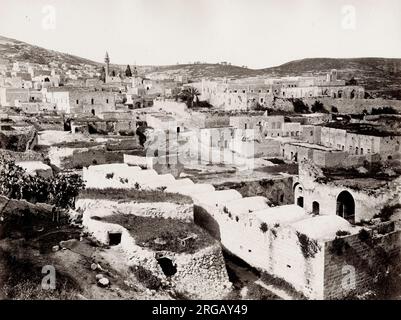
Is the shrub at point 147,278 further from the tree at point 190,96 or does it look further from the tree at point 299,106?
the tree at point 299,106

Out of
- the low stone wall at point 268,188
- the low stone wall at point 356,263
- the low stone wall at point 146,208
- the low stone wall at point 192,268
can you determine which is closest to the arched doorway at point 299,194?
the low stone wall at point 268,188

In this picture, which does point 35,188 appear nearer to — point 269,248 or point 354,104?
point 269,248

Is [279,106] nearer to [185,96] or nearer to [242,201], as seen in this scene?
[185,96]

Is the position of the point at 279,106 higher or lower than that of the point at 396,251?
higher

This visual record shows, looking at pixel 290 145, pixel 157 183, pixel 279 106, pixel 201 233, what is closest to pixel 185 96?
pixel 279 106

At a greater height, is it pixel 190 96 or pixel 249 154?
pixel 190 96

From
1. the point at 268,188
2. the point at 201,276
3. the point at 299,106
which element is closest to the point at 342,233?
the point at 201,276

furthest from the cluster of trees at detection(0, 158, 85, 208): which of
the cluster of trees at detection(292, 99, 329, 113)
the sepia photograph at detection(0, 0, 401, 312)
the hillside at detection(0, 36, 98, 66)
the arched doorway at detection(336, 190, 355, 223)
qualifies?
the hillside at detection(0, 36, 98, 66)
